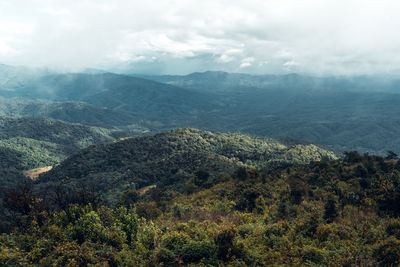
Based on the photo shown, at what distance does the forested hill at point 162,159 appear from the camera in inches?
4938

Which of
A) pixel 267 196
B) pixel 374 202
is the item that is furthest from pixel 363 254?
pixel 267 196

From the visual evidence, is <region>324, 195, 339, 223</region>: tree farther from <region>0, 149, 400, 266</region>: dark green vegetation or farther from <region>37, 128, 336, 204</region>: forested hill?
<region>37, 128, 336, 204</region>: forested hill

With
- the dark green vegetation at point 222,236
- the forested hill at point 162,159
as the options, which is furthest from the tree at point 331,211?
the forested hill at point 162,159

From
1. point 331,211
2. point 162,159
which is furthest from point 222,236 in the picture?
point 162,159

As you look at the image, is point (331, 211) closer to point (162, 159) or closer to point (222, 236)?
point (222, 236)

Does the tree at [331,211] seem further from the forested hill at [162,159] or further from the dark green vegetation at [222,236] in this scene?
the forested hill at [162,159]

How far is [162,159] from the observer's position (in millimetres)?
152250

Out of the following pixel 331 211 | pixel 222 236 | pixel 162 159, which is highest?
pixel 222 236

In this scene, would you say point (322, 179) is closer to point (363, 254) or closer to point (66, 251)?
point (363, 254)

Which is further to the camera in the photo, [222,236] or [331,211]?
[331,211]

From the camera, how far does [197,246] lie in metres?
22.4

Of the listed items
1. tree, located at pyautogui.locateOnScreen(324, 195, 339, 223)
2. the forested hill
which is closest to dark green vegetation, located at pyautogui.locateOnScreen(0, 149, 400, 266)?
tree, located at pyautogui.locateOnScreen(324, 195, 339, 223)

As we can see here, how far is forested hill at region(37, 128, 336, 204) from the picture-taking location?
412ft

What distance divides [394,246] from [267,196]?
28241 millimetres
